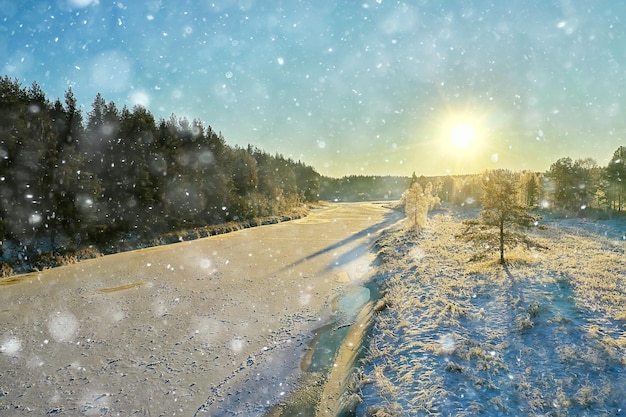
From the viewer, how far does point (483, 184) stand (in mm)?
19328

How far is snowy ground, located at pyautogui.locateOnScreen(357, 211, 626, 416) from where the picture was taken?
746 cm

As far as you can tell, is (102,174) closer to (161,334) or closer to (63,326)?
(63,326)

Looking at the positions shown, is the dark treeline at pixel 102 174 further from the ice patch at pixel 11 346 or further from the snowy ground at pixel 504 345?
the snowy ground at pixel 504 345

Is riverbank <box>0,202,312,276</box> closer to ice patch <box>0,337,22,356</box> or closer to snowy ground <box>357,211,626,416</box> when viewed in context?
ice patch <box>0,337,22,356</box>

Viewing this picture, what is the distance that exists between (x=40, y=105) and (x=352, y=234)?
3729 cm

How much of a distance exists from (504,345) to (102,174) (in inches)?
1643

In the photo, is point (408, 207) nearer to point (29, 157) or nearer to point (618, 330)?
point (618, 330)

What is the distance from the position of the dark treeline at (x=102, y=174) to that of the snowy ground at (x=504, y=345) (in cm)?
3031

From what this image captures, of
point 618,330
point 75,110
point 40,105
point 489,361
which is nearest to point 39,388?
point 489,361

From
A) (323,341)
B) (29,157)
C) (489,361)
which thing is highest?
(29,157)

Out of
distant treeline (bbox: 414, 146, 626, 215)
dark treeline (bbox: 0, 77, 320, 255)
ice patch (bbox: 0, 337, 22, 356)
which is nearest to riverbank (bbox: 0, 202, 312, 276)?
dark treeline (bbox: 0, 77, 320, 255)

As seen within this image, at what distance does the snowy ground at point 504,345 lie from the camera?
746cm

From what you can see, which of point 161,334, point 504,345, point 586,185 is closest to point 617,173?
point 586,185

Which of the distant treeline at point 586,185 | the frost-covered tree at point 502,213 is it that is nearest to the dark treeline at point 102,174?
the frost-covered tree at point 502,213
